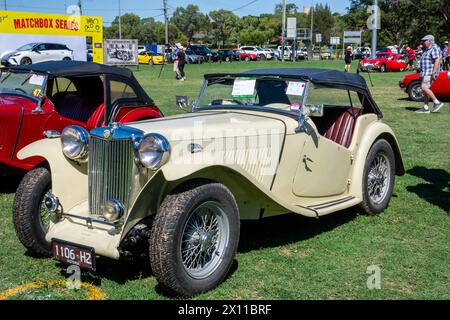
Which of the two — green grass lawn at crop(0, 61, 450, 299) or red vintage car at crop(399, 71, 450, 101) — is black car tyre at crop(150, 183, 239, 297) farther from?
red vintage car at crop(399, 71, 450, 101)

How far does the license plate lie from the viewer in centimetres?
355

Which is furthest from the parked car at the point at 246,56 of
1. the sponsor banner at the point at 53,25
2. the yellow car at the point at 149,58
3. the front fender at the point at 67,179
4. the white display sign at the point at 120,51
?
the front fender at the point at 67,179

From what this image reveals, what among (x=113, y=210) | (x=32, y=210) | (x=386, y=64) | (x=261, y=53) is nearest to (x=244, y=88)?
(x=113, y=210)

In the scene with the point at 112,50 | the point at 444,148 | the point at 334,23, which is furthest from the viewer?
the point at 334,23

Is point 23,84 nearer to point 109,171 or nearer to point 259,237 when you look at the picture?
point 109,171

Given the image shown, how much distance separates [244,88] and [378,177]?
1899mm

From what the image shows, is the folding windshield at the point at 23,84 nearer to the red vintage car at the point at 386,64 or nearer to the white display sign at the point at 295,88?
the white display sign at the point at 295,88

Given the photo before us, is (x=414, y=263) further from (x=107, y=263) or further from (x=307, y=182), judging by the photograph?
(x=107, y=263)

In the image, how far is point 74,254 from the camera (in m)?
3.65

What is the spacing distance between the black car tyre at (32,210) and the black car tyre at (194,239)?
129 cm

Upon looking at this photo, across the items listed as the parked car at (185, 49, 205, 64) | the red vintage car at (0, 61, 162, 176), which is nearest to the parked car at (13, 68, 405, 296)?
the red vintage car at (0, 61, 162, 176)

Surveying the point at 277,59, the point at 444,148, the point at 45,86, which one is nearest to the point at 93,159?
the point at 45,86

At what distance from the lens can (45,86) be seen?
6930 mm
